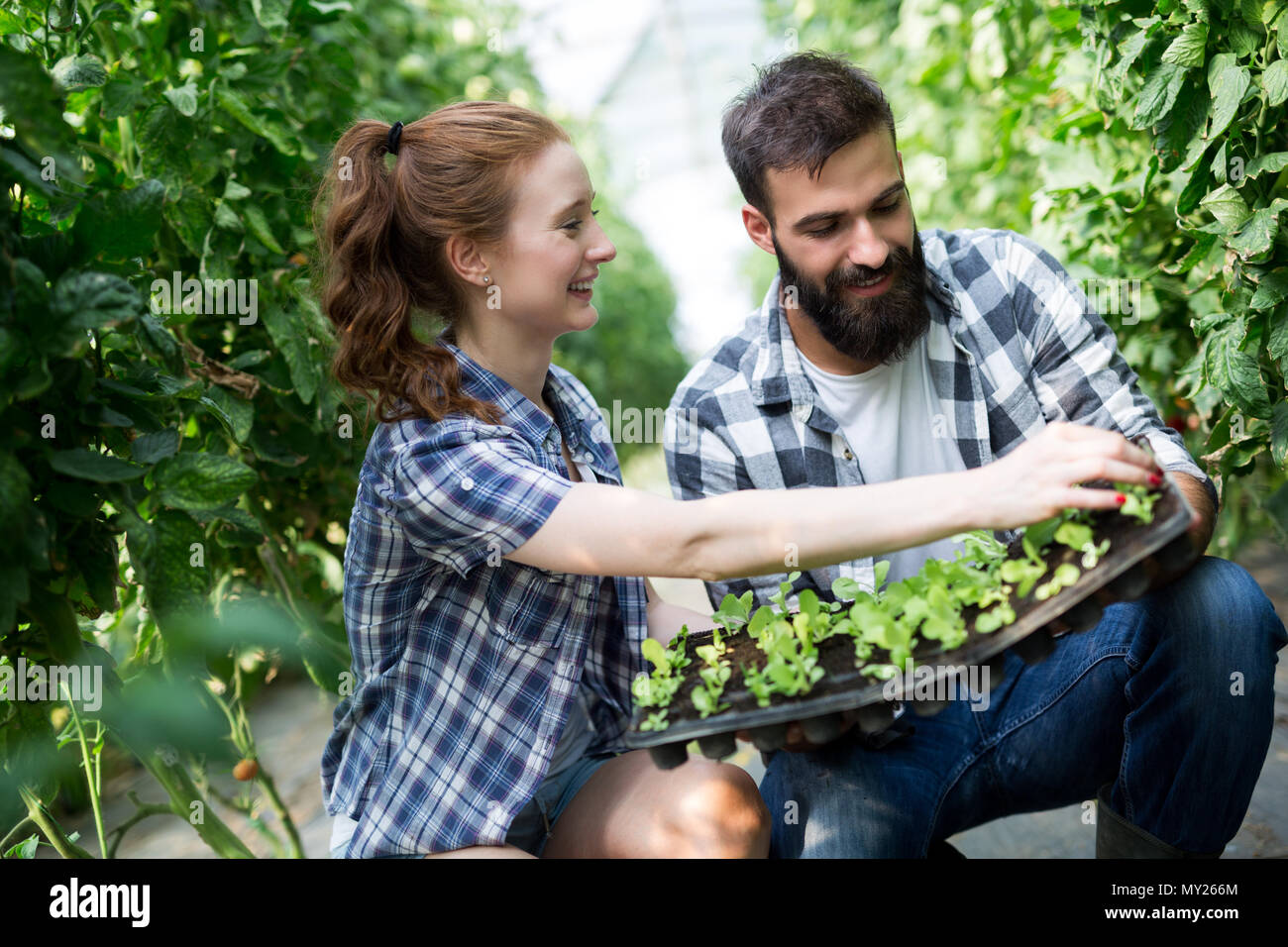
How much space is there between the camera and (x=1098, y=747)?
165cm

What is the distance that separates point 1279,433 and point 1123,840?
2.19 feet

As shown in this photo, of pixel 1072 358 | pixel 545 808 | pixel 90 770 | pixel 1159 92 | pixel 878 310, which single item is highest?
pixel 1159 92

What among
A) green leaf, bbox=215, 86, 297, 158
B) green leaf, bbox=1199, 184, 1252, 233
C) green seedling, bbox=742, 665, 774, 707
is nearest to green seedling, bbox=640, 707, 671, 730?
green seedling, bbox=742, 665, 774, 707

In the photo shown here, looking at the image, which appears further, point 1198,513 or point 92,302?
point 1198,513

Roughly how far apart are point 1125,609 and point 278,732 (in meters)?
2.95

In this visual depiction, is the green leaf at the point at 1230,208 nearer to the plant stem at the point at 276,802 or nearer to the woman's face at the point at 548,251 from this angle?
the woman's face at the point at 548,251

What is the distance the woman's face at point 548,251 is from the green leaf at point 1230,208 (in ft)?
3.01

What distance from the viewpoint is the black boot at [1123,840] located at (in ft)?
5.03

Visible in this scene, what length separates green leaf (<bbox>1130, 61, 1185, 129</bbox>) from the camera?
5.23ft

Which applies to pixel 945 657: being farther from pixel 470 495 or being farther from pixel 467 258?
pixel 467 258

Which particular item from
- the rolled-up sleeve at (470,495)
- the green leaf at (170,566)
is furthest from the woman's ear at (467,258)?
the green leaf at (170,566)

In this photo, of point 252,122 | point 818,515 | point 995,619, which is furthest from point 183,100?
point 995,619

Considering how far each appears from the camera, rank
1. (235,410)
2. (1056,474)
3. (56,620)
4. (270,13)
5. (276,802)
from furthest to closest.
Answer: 1. (276,802)
2. (270,13)
3. (235,410)
4. (56,620)
5. (1056,474)
